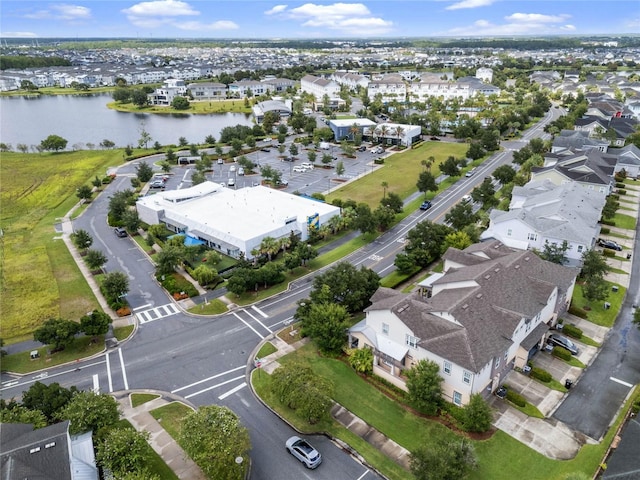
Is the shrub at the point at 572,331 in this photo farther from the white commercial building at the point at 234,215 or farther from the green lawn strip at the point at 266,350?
the white commercial building at the point at 234,215

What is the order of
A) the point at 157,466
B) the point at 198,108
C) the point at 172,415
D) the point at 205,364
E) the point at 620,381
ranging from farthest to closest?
the point at 198,108 → the point at 205,364 → the point at 620,381 → the point at 172,415 → the point at 157,466

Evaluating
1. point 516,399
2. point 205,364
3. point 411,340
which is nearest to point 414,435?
point 411,340

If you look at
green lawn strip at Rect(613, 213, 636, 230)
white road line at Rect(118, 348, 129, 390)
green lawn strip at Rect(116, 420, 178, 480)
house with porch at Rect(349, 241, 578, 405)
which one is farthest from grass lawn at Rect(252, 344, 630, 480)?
green lawn strip at Rect(613, 213, 636, 230)

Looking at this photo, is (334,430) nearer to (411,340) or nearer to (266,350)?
(411,340)

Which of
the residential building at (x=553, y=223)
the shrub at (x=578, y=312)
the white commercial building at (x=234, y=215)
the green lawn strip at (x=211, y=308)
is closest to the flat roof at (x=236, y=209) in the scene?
the white commercial building at (x=234, y=215)

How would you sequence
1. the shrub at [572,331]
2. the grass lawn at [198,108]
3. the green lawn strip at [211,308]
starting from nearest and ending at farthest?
the shrub at [572,331], the green lawn strip at [211,308], the grass lawn at [198,108]

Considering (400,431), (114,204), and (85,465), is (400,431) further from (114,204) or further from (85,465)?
(114,204)

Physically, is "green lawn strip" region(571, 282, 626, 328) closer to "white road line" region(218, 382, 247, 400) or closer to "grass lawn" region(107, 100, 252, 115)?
"white road line" region(218, 382, 247, 400)
